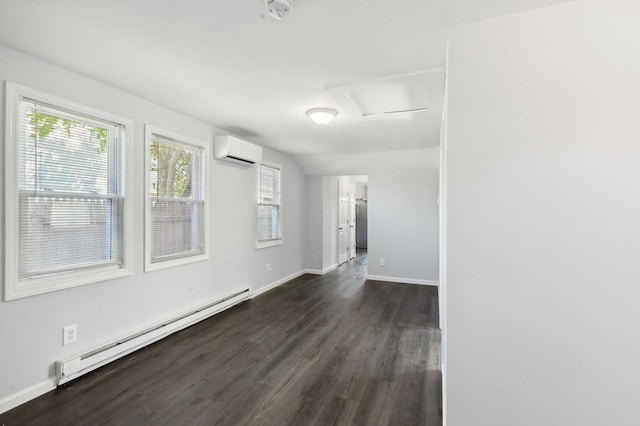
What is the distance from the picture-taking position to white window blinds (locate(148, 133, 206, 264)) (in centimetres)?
289

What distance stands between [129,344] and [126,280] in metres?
0.56

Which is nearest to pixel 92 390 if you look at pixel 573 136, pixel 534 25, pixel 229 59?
pixel 229 59

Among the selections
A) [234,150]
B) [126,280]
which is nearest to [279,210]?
[234,150]

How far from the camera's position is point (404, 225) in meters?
5.30

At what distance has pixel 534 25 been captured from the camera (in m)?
1.42

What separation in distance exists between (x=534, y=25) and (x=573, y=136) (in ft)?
1.94

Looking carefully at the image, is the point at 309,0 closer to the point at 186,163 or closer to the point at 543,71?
the point at 543,71

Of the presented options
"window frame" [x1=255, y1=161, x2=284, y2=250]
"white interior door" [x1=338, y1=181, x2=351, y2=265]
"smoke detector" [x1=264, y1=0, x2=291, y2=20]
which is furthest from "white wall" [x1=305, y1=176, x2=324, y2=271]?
"smoke detector" [x1=264, y1=0, x2=291, y2=20]

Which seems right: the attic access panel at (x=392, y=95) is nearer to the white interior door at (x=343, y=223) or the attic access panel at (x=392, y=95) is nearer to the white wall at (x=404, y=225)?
the white wall at (x=404, y=225)

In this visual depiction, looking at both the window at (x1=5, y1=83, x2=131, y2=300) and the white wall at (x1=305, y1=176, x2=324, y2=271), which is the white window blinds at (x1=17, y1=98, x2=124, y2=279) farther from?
the white wall at (x1=305, y1=176, x2=324, y2=271)

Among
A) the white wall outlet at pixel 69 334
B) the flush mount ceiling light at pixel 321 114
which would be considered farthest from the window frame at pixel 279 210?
the white wall outlet at pixel 69 334

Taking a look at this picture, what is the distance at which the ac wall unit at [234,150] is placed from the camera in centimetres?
352

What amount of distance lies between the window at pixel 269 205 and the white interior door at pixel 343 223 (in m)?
2.04

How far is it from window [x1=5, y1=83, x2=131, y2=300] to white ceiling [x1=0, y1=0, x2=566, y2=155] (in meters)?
0.39
